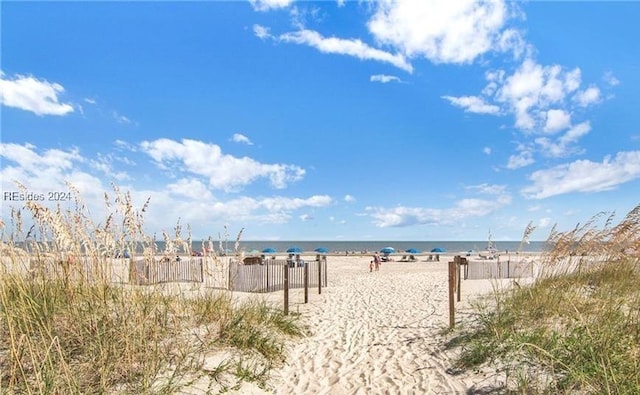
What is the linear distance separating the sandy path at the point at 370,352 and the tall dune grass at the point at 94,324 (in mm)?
729

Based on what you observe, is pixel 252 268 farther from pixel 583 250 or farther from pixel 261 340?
pixel 583 250

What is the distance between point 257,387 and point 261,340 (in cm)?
99

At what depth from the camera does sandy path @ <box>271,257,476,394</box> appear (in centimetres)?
492

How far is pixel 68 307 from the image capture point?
4.29 m

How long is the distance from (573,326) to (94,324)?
5795 millimetres

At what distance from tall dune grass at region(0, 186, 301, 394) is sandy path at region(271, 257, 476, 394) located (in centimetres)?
73

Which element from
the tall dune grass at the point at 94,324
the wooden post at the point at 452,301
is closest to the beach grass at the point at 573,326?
the wooden post at the point at 452,301

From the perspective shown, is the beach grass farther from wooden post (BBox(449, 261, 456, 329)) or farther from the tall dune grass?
the tall dune grass

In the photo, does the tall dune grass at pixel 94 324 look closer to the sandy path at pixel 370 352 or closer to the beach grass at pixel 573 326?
the sandy path at pixel 370 352

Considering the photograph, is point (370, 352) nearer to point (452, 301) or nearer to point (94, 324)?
point (452, 301)

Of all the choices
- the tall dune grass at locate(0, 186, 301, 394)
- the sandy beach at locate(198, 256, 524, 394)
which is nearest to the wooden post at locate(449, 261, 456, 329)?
the sandy beach at locate(198, 256, 524, 394)

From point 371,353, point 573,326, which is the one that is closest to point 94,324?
point 371,353

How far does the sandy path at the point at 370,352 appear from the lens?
16.1 feet

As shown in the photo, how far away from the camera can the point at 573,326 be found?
504 centimetres
